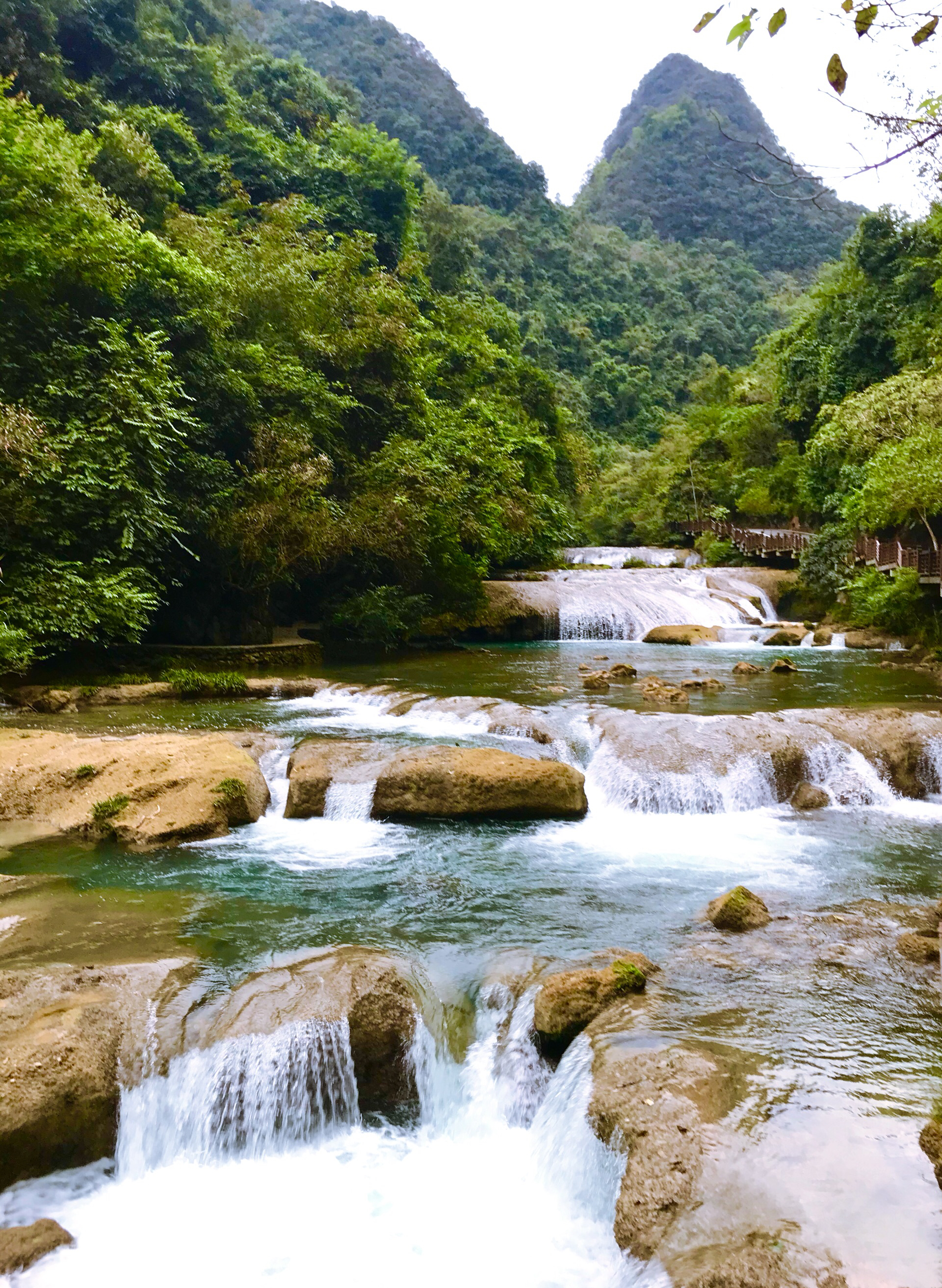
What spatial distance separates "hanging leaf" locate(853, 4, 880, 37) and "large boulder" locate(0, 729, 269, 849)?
24.8 ft

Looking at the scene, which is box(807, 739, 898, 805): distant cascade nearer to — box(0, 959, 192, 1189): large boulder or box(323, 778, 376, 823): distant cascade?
box(323, 778, 376, 823): distant cascade

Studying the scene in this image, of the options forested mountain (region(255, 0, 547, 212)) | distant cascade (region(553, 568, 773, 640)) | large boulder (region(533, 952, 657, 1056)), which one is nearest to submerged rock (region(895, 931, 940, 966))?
large boulder (region(533, 952, 657, 1056))

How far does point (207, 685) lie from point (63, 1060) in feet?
34.1

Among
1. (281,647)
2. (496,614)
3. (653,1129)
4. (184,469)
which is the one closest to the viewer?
(653,1129)

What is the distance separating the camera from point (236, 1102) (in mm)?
4586

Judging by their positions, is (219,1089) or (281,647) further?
(281,647)

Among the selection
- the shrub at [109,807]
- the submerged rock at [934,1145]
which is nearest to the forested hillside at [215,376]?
the shrub at [109,807]

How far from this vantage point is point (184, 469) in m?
16.7

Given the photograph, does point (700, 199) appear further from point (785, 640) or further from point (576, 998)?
point (576, 998)

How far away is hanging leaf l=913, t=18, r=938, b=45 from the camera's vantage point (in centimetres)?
250

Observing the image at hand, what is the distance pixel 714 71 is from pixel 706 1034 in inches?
5338

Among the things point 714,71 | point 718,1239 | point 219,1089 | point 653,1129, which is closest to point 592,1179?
point 653,1129

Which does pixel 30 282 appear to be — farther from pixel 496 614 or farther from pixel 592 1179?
pixel 592 1179

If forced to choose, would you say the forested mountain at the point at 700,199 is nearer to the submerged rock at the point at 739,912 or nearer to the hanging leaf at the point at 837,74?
the submerged rock at the point at 739,912
